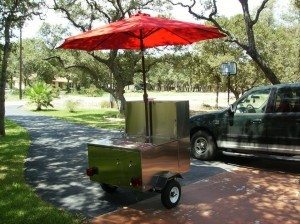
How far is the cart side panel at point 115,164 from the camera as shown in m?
6.19

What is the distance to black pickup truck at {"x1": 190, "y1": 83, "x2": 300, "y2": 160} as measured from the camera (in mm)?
8805

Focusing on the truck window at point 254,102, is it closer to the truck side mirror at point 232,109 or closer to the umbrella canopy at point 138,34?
the truck side mirror at point 232,109

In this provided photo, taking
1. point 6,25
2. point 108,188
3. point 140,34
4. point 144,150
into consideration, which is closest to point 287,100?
point 140,34

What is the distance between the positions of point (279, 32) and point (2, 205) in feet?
112

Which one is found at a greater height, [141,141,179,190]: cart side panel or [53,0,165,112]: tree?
[53,0,165,112]: tree

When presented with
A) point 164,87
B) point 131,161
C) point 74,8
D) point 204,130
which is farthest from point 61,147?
point 164,87

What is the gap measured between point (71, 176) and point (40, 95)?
859 inches

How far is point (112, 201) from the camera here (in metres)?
6.96

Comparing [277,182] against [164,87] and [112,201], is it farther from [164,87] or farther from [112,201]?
[164,87]

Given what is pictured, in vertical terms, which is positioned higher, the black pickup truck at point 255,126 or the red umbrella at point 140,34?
the red umbrella at point 140,34

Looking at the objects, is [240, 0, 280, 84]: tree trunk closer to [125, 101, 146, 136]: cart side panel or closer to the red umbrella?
the red umbrella

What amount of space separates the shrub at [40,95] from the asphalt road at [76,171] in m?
15.2

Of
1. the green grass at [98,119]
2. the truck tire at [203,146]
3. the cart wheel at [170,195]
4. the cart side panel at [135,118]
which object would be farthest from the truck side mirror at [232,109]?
the green grass at [98,119]

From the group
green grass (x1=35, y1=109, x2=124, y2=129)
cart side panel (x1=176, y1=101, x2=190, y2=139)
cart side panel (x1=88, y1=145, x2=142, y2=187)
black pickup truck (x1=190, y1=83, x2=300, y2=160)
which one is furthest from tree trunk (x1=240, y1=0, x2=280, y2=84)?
cart side panel (x1=88, y1=145, x2=142, y2=187)
